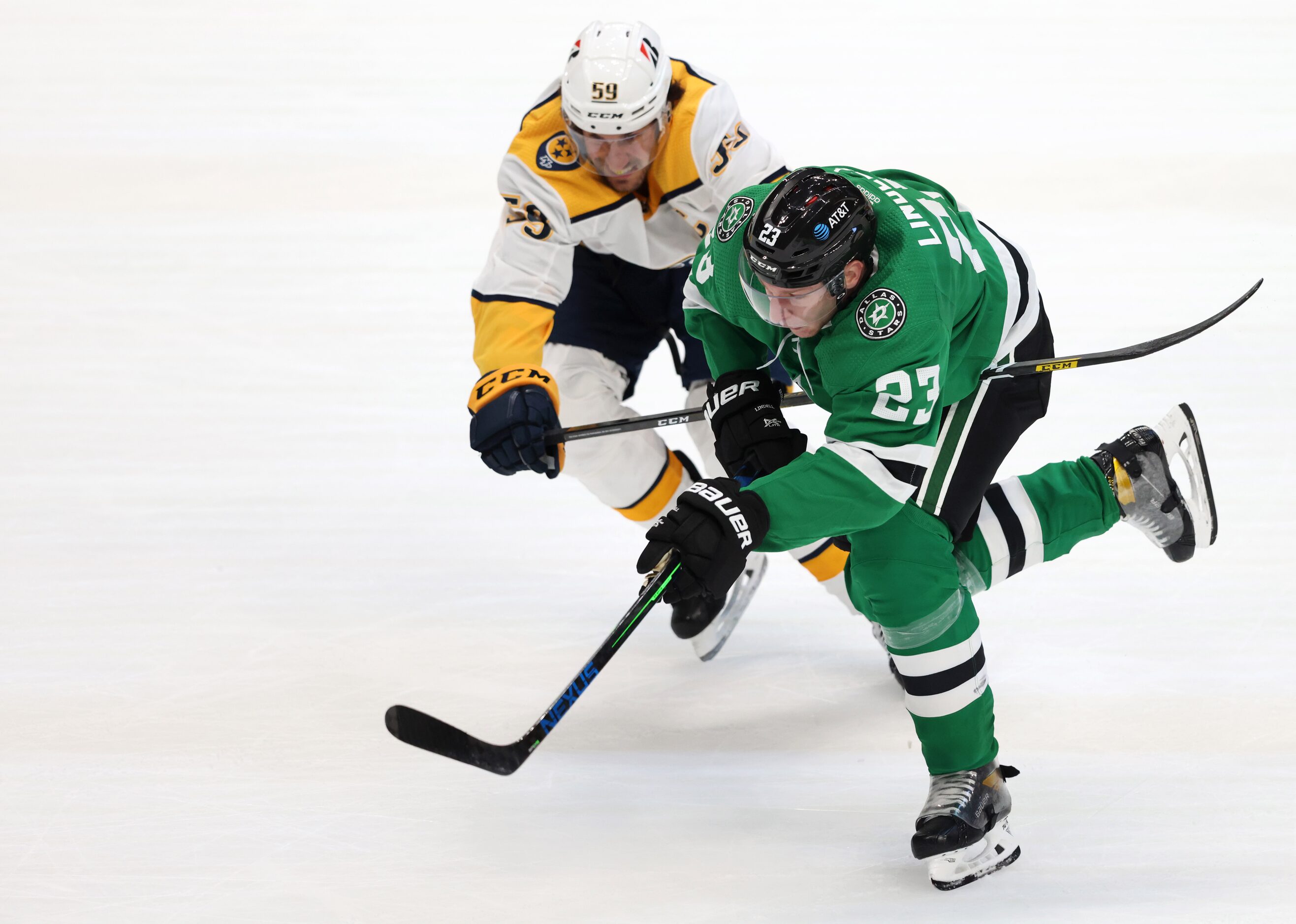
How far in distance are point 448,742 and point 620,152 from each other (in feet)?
4.24

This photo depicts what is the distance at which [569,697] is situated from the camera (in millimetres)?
2244

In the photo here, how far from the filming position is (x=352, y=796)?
102 inches

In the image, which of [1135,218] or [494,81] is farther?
[494,81]

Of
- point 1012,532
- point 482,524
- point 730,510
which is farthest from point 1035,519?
point 482,524

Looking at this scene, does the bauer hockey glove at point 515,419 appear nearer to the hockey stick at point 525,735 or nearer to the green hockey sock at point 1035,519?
the hockey stick at point 525,735

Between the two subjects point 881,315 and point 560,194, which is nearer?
point 881,315

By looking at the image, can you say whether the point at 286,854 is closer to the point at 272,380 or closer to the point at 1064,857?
the point at 1064,857

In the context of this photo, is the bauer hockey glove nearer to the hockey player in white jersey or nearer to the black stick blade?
the hockey player in white jersey

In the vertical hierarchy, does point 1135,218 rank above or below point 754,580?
above

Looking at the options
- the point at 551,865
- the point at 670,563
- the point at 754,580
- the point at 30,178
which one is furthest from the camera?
the point at 30,178

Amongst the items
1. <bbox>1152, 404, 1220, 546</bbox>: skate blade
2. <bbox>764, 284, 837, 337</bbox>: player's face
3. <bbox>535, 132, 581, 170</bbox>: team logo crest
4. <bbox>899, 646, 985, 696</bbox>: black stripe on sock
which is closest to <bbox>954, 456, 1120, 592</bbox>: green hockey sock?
<bbox>1152, 404, 1220, 546</bbox>: skate blade

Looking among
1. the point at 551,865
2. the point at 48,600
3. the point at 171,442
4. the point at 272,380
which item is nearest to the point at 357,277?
the point at 272,380

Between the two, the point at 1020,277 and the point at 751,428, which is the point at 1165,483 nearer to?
the point at 1020,277

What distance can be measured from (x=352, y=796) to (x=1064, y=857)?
4.29 feet
